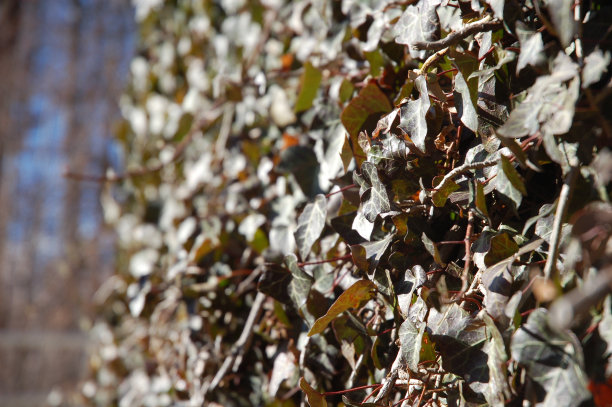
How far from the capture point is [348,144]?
2.38ft

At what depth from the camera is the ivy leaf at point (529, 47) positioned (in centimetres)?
49

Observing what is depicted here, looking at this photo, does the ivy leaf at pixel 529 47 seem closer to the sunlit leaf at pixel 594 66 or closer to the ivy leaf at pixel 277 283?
the sunlit leaf at pixel 594 66

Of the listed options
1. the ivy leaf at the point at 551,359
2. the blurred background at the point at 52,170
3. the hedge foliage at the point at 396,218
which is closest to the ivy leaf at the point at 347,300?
the hedge foliage at the point at 396,218

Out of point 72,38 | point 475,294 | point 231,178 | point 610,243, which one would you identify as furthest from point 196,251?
point 72,38

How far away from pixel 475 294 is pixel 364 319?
22 centimetres

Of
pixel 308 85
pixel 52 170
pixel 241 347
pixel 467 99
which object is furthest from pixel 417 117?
pixel 52 170

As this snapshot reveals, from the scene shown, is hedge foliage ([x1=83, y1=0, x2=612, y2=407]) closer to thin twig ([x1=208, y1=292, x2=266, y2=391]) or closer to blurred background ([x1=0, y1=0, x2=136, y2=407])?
thin twig ([x1=208, y1=292, x2=266, y2=391])

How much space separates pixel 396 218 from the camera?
2.05ft

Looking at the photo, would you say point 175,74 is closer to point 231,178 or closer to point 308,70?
point 231,178

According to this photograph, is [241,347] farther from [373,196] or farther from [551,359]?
[551,359]

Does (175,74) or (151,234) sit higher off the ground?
Answer: (175,74)

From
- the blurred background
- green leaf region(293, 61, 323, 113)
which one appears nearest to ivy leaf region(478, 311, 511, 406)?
green leaf region(293, 61, 323, 113)

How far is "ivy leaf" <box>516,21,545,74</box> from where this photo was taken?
49 cm

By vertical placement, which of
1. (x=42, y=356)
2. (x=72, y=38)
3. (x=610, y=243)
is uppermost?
(x=610, y=243)
